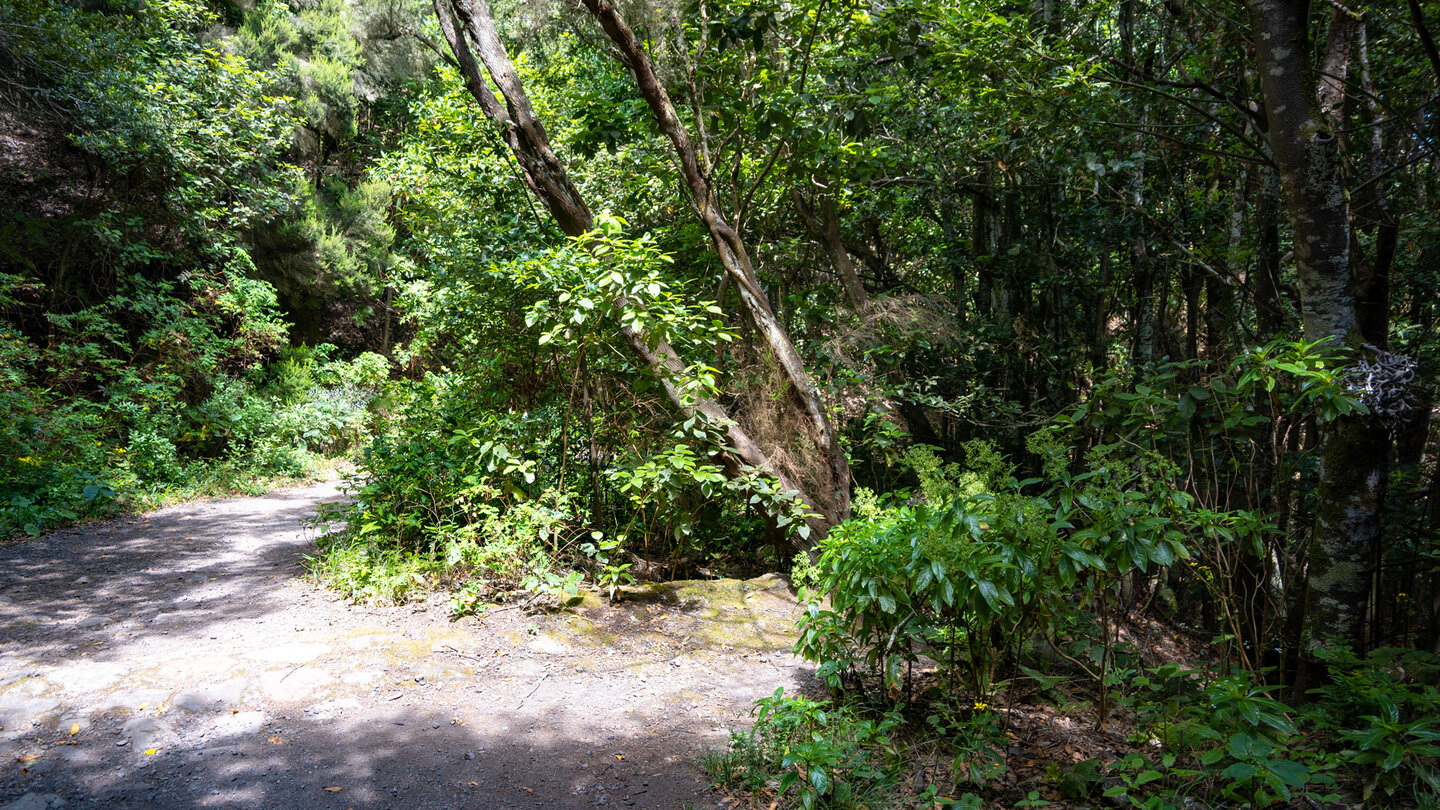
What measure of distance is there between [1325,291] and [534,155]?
540 centimetres

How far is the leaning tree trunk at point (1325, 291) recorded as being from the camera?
310 cm

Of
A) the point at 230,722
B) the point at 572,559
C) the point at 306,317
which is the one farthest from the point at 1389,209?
the point at 306,317

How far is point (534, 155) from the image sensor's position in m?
5.97

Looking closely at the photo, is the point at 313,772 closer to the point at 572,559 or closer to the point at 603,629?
the point at 603,629

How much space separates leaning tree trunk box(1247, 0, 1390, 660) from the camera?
122 inches

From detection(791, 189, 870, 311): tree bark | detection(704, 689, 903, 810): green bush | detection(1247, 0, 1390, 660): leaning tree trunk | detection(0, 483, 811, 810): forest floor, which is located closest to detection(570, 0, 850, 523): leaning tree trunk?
detection(0, 483, 811, 810): forest floor

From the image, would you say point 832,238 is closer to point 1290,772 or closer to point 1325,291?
Answer: point 1325,291

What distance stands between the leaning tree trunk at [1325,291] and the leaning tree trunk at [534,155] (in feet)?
11.4

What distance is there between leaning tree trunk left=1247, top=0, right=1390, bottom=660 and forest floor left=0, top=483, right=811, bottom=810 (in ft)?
8.66

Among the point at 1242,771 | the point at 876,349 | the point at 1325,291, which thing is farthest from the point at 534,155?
the point at 1242,771

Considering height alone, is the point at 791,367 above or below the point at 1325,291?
below

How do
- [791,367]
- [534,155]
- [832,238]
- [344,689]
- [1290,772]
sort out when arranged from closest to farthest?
[1290,772]
[344,689]
[534,155]
[791,367]
[832,238]

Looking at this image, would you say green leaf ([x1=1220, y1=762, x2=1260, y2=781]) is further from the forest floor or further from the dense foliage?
the forest floor

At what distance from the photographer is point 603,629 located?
15.8ft
